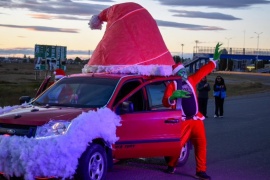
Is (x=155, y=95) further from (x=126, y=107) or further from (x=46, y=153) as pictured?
(x=46, y=153)

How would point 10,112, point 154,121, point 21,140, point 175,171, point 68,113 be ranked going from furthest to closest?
point 175,171 → point 154,121 → point 10,112 → point 68,113 → point 21,140

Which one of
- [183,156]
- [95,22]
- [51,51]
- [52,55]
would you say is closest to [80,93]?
[183,156]

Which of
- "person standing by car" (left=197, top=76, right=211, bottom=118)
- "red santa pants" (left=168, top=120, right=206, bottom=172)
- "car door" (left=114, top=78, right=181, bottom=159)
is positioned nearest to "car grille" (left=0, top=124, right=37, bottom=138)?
"car door" (left=114, top=78, right=181, bottom=159)

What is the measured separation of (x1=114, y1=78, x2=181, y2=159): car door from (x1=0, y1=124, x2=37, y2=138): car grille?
138 centimetres

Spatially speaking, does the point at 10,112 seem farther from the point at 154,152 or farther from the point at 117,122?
the point at 154,152

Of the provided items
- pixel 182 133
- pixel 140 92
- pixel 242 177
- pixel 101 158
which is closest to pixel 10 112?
pixel 101 158

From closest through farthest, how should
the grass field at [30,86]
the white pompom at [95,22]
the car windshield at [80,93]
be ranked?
the car windshield at [80,93] < the white pompom at [95,22] < the grass field at [30,86]

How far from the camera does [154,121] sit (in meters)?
7.70

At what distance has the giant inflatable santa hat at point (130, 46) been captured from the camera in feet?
28.2

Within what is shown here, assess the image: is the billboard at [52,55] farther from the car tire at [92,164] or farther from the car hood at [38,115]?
the car tire at [92,164]

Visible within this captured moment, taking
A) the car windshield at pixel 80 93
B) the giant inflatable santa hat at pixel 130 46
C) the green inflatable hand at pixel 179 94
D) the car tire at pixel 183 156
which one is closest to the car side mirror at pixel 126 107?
the car windshield at pixel 80 93

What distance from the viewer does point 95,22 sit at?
34.0ft

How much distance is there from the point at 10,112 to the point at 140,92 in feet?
6.81

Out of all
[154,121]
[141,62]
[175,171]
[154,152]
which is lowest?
[175,171]
